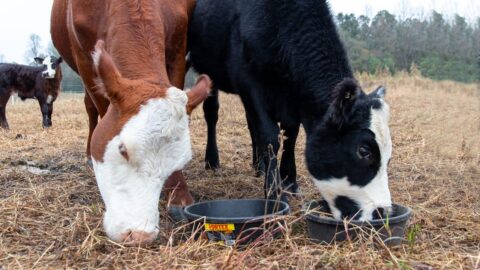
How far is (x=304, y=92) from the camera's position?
4.24 m

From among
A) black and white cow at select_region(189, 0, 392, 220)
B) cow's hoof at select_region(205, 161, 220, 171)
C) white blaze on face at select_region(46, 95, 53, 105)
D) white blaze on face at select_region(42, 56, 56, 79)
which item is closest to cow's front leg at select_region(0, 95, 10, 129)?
white blaze on face at select_region(46, 95, 53, 105)

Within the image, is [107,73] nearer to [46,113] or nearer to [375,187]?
[375,187]

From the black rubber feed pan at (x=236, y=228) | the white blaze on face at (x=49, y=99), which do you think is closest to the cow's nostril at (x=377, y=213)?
the black rubber feed pan at (x=236, y=228)

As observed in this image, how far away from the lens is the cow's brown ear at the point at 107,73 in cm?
303

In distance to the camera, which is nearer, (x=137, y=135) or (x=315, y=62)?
(x=137, y=135)

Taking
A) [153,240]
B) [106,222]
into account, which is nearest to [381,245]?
[153,240]

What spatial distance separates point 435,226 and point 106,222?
2299mm

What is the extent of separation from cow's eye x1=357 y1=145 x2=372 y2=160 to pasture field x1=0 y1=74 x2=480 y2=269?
0.57 meters

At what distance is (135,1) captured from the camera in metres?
3.88

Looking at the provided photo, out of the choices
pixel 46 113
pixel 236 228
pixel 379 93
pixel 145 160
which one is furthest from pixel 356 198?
pixel 46 113

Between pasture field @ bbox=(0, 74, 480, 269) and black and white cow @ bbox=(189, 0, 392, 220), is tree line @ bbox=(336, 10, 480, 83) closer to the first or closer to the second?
pasture field @ bbox=(0, 74, 480, 269)

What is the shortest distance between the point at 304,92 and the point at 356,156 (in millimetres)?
820

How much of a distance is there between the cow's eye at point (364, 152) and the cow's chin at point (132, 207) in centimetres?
140

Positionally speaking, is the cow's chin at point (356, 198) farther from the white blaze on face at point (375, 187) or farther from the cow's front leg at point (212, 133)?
the cow's front leg at point (212, 133)
